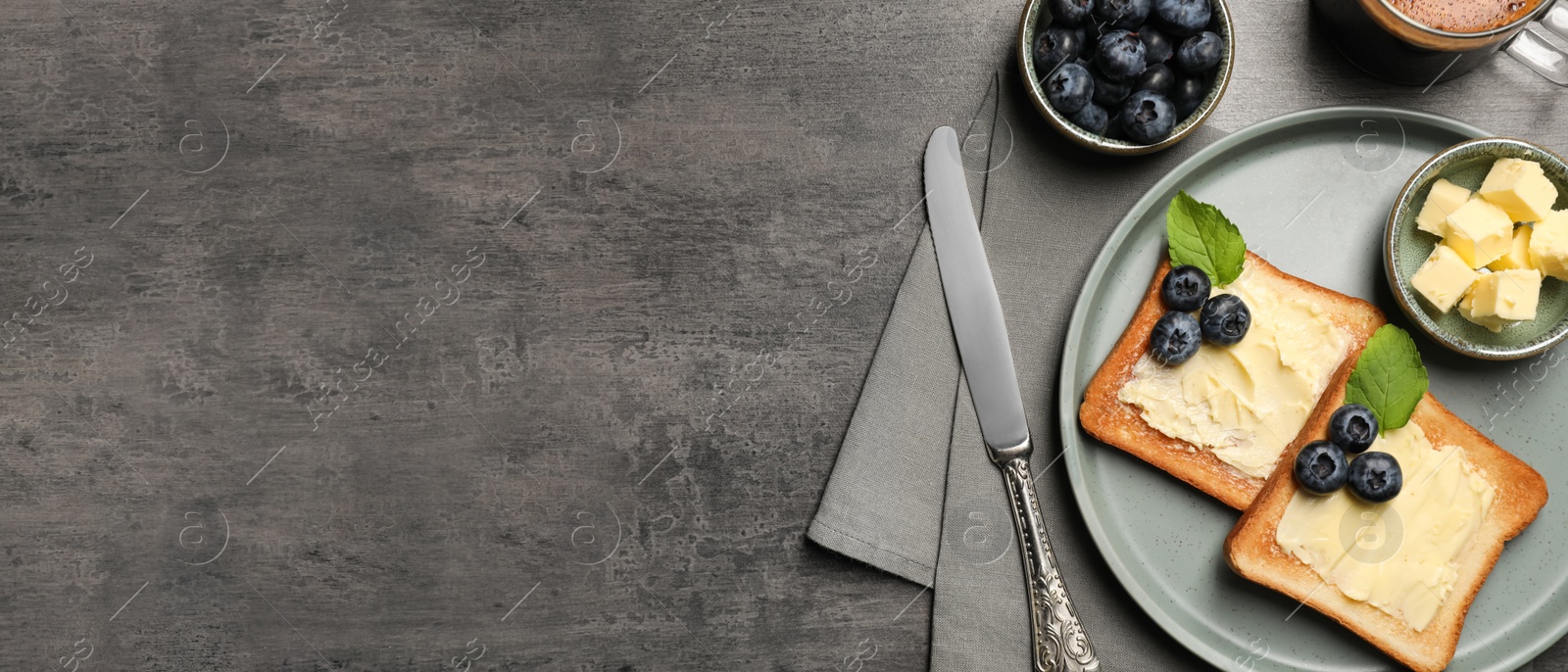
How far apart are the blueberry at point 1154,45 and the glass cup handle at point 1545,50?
0.75 metres

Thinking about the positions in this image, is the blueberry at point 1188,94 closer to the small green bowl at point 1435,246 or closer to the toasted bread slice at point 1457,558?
the small green bowl at point 1435,246

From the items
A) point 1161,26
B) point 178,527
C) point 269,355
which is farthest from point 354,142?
point 1161,26

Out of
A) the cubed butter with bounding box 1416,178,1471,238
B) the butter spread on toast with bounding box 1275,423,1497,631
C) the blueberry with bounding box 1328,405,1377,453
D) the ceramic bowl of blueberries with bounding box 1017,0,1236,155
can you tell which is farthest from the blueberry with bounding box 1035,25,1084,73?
the butter spread on toast with bounding box 1275,423,1497,631

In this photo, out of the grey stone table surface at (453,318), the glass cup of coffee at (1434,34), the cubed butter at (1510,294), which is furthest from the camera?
the grey stone table surface at (453,318)

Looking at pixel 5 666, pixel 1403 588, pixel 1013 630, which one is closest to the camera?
pixel 1403 588

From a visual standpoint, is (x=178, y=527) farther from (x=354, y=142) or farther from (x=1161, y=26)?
(x=1161, y=26)

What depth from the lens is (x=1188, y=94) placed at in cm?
162

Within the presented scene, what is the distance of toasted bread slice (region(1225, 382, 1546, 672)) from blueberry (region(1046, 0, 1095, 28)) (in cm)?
87

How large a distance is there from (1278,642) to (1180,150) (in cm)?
103

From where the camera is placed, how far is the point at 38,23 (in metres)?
1.94

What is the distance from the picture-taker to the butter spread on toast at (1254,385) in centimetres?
158

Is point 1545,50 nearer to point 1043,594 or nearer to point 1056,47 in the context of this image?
point 1056,47

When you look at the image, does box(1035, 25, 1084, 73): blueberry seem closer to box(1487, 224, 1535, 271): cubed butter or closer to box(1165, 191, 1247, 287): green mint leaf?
box(1165, 191, 1247, 287): green mint leaf

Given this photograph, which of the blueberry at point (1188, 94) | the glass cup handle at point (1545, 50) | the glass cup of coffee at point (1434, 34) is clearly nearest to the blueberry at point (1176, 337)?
the blueberry at point (1188, 94)
